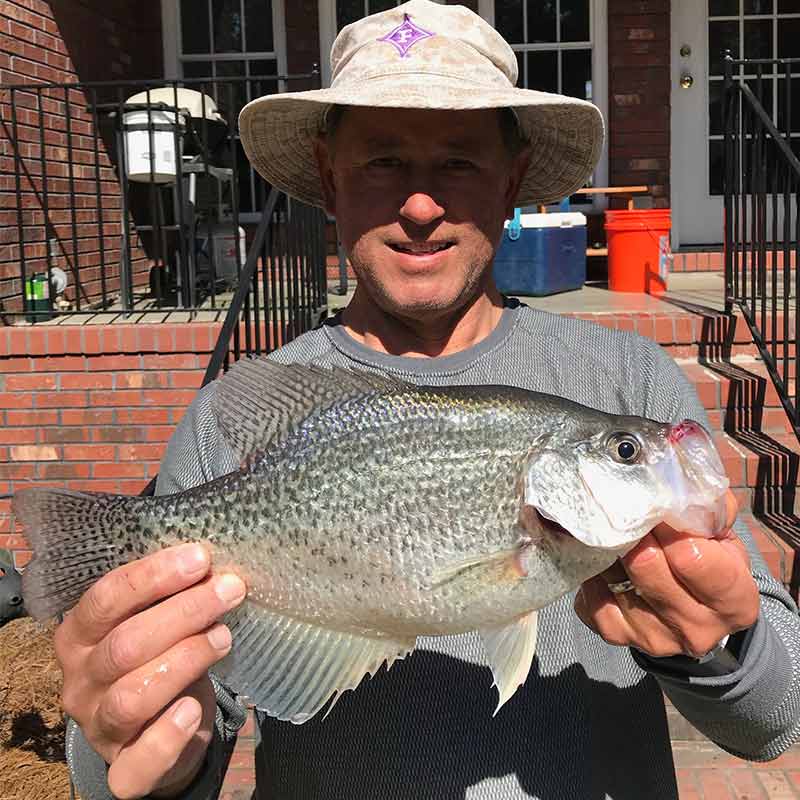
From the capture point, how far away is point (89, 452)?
5.55 metres

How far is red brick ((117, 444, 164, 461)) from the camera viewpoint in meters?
5.54

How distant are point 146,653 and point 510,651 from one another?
56 cm

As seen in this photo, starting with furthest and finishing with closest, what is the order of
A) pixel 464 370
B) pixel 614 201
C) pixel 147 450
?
1. pixel 614 201
2. pixel 147 450
3. pixel 464 370

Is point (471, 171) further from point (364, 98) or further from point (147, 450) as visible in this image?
point (147, 450)

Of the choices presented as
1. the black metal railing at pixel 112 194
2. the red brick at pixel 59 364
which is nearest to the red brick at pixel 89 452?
the red brick at pixel 59 364

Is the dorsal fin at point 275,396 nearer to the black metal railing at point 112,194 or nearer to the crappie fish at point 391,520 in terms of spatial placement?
the crappie fish at point 391,520

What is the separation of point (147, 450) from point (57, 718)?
1.98 meters

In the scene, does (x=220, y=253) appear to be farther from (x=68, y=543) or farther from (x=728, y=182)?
(x=68, y=543)

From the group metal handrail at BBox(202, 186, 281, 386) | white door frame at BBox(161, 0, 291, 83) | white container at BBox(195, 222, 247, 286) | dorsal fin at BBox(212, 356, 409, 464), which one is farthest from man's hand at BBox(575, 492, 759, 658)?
white door frame at BBox(161, 0, 291, 83)

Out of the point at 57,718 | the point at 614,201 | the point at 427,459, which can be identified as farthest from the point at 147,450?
the point at 614,201

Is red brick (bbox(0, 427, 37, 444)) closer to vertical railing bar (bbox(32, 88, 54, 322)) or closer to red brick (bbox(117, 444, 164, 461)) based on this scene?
red brick (bbox(117, 444, 164, 461))

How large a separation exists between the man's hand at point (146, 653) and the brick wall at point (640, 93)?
25.5ft

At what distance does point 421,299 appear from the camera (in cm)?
193

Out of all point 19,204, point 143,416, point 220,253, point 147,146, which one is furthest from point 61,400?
point 220,253
